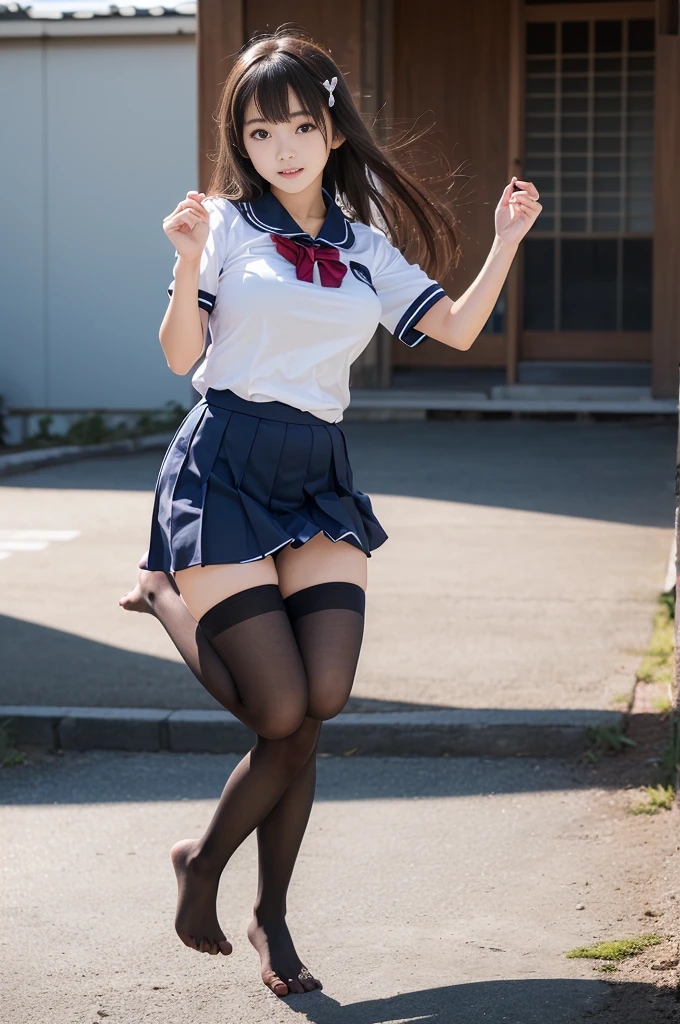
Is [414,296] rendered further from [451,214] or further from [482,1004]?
[482,1004]

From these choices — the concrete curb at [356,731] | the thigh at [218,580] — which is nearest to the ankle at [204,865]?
the thigh at [218,580]

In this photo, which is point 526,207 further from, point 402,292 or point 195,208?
point 195,208

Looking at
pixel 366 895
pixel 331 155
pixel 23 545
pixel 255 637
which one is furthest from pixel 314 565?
pixel 23 545

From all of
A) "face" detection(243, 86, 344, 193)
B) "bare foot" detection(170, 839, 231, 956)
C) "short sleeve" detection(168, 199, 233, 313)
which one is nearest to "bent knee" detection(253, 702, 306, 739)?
"bare foot" detection(170, 839, 231, 956)

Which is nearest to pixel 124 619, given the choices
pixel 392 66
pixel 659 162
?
pixel 659 162

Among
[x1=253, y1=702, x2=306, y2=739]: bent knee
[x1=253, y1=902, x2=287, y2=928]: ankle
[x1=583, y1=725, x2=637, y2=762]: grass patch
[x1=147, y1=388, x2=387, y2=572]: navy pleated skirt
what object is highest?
[x1=147, y1=388, x2=387, y2=572]: navy pleated skirt

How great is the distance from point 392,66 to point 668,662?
33.2 ft

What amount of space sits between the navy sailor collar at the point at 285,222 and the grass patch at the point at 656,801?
2037 millimetres

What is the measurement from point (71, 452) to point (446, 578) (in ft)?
18.5

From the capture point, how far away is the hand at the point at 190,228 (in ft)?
9.29

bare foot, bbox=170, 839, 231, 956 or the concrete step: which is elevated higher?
the concrete step

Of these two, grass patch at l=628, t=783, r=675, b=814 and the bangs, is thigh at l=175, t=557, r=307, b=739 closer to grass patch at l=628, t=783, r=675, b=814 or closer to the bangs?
the bangs

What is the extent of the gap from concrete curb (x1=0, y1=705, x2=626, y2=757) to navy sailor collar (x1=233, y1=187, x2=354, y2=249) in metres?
2.23

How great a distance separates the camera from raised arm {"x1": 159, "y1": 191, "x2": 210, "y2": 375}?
2.85 meters
